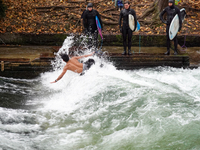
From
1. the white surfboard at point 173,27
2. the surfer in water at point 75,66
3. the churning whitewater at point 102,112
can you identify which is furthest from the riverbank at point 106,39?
the surfer in water at point 75,66

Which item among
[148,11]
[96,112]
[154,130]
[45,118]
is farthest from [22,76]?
[148,11]

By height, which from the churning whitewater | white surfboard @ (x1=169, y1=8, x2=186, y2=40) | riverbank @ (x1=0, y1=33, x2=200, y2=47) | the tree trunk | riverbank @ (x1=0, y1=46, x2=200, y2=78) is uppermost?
the tree trunk

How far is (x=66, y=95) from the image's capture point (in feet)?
25.8

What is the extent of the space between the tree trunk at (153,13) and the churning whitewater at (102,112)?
4604 mm

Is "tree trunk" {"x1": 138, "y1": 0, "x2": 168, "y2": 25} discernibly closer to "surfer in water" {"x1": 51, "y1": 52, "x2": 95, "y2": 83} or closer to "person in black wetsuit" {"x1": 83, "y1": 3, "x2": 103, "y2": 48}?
"person in black wetsuit" {"x1": 83, "y1": 3, "x2": 103, "y2": 48}

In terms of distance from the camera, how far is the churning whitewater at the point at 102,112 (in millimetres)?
5148

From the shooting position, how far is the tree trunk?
12.9 metres

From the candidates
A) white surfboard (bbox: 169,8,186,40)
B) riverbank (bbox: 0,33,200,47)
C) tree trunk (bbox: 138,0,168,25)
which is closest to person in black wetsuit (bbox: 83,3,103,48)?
riverbank (bbox: 0,33,200,47)

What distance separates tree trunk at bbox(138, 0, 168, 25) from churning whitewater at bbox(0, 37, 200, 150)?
181 inches

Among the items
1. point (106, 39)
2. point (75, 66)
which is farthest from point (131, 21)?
point (75, 66)

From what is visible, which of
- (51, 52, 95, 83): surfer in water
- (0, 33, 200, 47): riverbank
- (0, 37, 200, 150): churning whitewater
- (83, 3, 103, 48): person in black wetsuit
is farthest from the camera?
(0, 33, 200, 47): riverbank

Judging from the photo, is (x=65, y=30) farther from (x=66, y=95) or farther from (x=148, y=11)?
(x=66, y=95)

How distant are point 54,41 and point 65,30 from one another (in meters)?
1.19

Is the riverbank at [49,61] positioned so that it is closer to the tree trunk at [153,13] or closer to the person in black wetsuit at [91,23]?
the person in black wetsuit at [91,23]
